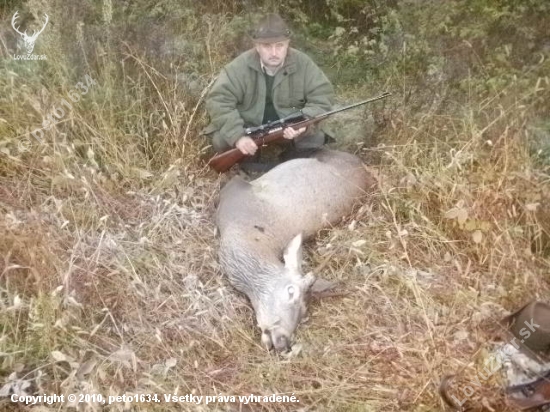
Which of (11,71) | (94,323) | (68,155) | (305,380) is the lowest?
(305,380)

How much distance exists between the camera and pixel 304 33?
625 centimetres

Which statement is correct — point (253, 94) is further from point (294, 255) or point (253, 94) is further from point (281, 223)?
point (294, 255)

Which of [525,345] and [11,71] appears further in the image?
[11,71]

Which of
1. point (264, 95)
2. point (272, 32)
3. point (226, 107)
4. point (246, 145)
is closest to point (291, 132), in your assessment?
point (246, 145)

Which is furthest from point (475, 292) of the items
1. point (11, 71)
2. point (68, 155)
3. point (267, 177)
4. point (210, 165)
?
point (11, 71)

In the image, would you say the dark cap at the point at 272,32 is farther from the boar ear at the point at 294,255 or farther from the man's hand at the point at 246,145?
the boar ear at the point at 294,255

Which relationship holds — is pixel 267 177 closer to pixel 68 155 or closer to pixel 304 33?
pixel 68 155

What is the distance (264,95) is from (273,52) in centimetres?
39

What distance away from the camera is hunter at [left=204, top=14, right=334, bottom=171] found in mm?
4684

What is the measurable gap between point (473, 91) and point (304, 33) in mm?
1995

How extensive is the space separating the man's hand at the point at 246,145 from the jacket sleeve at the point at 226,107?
0.17 feet

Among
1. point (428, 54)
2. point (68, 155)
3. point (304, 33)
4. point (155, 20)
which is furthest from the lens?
point (304, 33)

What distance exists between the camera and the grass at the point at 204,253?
3404 mm

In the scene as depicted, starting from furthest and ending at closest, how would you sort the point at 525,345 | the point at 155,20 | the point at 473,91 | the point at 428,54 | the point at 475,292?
the point at 155,20 → the point at 428,54 → the point at 473,91 → the point at 475,292 → the point at 525,345
